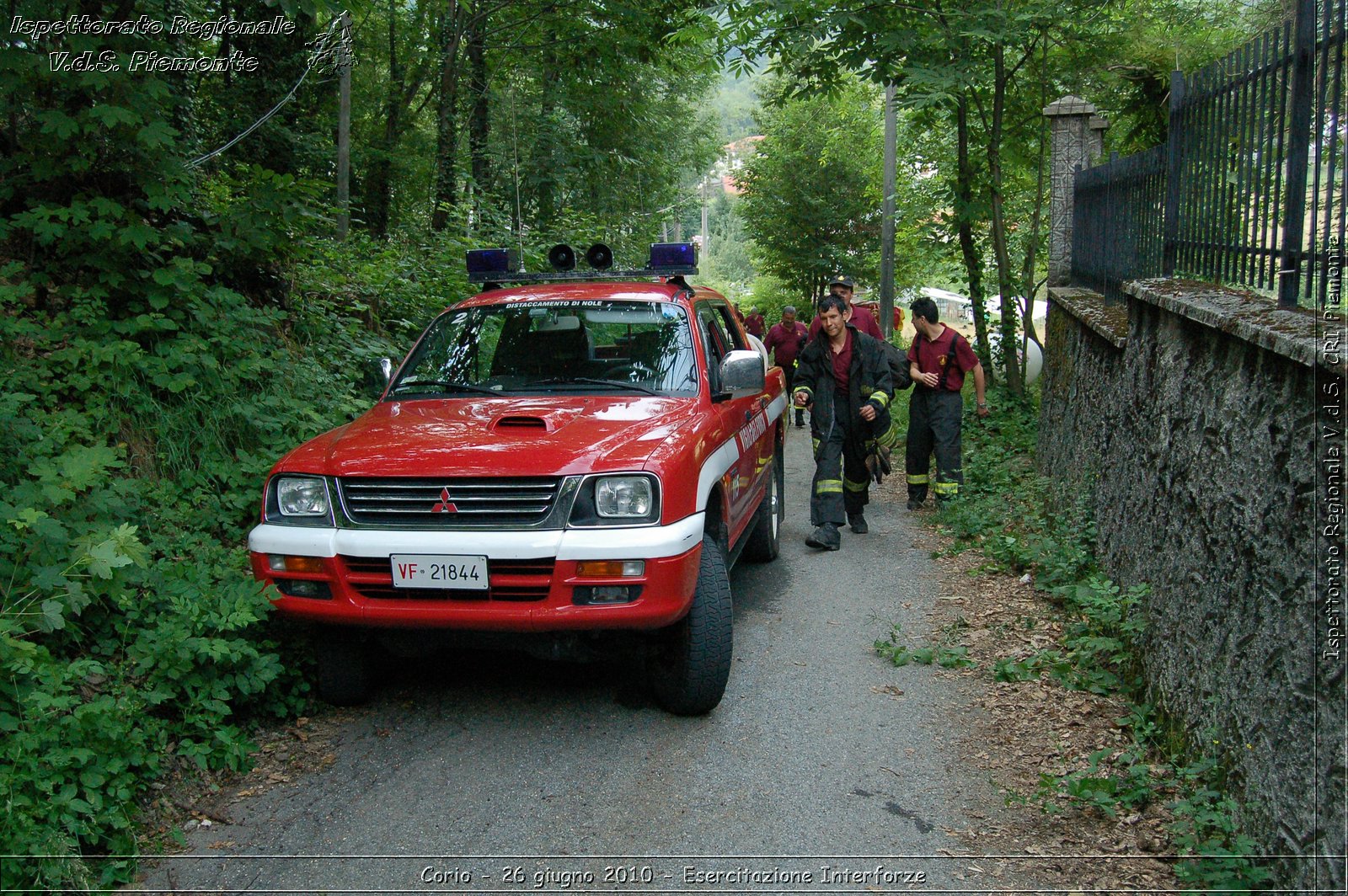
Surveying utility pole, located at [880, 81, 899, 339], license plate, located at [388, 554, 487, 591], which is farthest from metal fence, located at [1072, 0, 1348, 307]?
utility pole, located at [880, 81, 899, 339]

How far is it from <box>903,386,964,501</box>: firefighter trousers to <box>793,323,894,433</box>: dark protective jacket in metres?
0.89

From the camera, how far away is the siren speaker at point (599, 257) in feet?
22.1

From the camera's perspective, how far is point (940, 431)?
9.02 metres

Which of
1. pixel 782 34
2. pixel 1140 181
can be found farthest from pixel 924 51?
pixel 1140 181

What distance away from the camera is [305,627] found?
504cm

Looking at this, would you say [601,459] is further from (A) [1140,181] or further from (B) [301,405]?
(A) [1140,181]

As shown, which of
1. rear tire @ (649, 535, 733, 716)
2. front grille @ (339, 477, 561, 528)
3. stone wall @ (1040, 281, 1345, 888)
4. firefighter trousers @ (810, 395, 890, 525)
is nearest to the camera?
stone wall @ (1040, 281, 1345, 888)

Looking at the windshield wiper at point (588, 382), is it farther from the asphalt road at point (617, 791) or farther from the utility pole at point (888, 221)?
the utility pole at point (888, 221)

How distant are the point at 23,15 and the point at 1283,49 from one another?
629cm

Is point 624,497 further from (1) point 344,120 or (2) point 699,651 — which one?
(1) point 344,120

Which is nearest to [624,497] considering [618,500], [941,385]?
[618,500]

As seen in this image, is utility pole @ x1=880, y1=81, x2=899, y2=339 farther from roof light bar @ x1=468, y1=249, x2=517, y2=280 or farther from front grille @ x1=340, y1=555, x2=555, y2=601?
front grille @ x1=340, y1=555, x2=555, y2=601

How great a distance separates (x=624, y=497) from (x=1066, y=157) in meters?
8.46

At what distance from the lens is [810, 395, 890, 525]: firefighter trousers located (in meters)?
8.05
